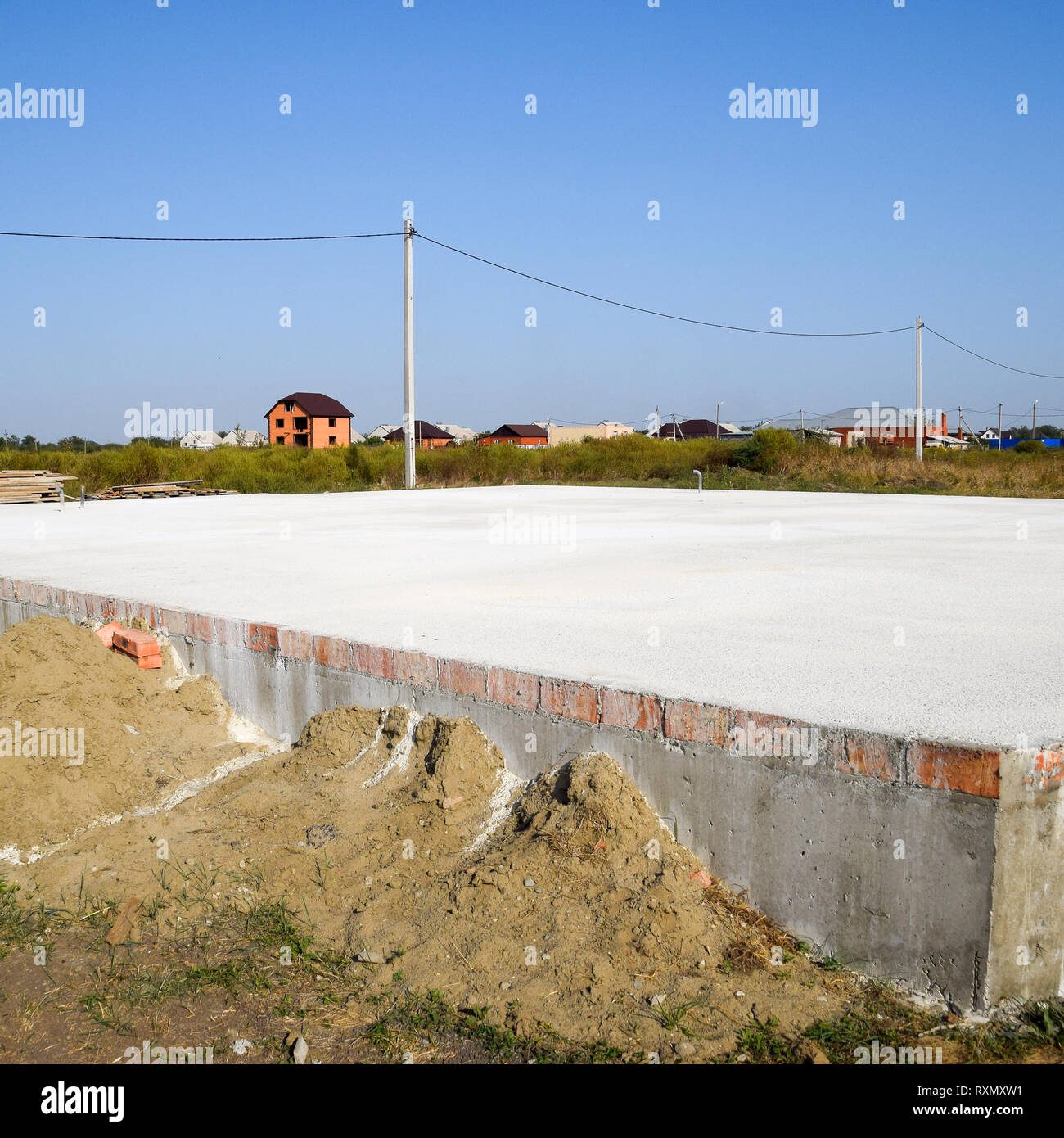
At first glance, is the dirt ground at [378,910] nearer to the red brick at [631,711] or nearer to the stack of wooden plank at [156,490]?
the red brick at [631,711]

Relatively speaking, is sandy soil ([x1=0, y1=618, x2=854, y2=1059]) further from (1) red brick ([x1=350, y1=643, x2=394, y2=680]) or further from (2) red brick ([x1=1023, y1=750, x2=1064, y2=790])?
(2) red brick ([x1=1023, y1=750, x2=1064, y2=790])

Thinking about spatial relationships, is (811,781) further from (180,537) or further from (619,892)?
(180,537)

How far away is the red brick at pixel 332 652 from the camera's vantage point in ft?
14.6

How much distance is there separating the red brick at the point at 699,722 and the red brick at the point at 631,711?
45mm

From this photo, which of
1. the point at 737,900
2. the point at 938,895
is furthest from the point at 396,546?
the point at 938,895

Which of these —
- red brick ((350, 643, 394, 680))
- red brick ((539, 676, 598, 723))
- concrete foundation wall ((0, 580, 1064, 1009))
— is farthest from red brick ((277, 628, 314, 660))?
red brick ((539, 676, 598, 723))

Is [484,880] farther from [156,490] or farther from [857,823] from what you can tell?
[156,490]

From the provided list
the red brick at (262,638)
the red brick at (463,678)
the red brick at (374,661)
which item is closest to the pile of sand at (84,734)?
the red brick at (262,638)

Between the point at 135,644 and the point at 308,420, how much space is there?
65.3 meters

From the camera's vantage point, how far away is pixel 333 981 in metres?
3.15

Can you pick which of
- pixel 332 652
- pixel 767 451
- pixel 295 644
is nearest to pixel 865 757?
pixel 332 652

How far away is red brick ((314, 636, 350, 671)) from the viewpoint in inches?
175

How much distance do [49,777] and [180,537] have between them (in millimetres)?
6080
